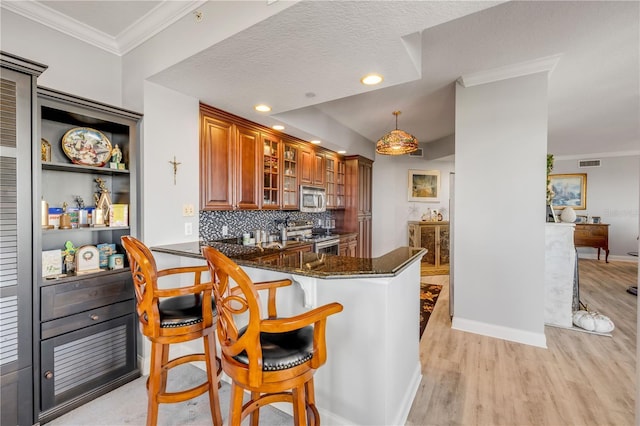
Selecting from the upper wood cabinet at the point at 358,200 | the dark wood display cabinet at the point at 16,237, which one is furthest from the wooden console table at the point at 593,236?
the dark wood display cabinet at the point at 16,237

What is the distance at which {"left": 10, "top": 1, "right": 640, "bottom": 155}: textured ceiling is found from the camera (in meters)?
1.51

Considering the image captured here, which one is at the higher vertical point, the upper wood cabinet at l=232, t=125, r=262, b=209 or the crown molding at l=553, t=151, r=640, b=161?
the crown molding at l=553, t=151, r=640, b=161

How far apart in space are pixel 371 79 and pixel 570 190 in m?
8.06

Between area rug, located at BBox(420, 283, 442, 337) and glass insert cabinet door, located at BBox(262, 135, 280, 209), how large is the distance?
226cm

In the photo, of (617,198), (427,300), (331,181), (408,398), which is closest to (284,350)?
(408,398)

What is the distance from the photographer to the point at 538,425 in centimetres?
171

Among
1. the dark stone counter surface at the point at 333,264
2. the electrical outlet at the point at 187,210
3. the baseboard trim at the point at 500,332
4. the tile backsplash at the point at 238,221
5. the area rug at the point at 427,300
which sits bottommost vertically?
the area rug at the point at 427,300

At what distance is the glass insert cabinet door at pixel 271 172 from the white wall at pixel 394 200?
3116 millimetres

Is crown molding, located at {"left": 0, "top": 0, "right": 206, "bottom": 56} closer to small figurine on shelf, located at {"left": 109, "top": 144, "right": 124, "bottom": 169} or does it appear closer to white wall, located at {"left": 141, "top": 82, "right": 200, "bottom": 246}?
white wall, located at {"left": 141, "top": 82, "right": 200, "bottom": 246}

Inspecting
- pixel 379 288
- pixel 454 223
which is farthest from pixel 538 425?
pixel 454 223

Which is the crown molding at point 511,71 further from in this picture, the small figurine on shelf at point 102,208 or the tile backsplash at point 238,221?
the small figurine on shelf at point 102,208

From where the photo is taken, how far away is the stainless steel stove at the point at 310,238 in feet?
13.1

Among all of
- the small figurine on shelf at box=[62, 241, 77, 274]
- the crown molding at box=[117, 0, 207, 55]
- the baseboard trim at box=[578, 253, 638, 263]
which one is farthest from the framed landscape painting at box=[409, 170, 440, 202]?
the small figurine on shelf at box=[62, 241, 77, 274]

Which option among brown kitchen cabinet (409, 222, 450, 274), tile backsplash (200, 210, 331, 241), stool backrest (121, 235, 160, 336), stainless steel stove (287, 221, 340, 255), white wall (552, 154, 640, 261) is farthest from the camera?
white wall (552, 154, 640, 261)
